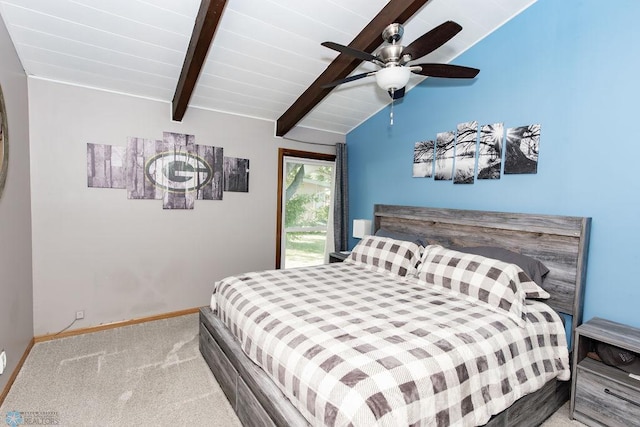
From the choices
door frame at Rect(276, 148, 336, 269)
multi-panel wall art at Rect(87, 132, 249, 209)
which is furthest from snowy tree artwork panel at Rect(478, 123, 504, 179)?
multi-panel wall art at Rect(87, 132, 249, 209)

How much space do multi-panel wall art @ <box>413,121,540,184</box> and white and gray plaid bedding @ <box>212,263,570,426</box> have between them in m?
1.17

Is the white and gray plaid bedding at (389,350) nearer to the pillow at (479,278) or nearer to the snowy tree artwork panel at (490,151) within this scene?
A: the pillow at (479,278)

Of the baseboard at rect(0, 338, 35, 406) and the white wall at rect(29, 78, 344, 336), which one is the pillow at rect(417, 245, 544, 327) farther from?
the baseboard at rect(0, 338, 35, 406)

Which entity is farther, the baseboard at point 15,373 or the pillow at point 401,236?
the pillow at point 401,236

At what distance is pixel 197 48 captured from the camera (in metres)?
2.40

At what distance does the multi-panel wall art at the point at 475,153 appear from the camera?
8.47 ft

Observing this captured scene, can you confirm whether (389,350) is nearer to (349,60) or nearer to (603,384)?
(603,384)

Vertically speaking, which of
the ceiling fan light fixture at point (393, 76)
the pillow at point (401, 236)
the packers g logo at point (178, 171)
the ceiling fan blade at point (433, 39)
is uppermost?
the ceiling fan blade at point (433, 39)

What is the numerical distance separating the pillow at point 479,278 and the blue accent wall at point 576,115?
1.86ft

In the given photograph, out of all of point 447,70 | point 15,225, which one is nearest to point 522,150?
point 447,70

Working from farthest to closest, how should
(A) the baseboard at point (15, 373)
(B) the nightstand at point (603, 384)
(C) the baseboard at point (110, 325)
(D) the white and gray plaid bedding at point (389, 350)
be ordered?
(C) the baseboard at point (110, 325) < (A) the baseboard at point (15, 373) < (B) the nightstand at point (603, 384) < (D) the white and gray plaid bedding at point (389, 350)

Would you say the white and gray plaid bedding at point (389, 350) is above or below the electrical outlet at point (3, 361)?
above

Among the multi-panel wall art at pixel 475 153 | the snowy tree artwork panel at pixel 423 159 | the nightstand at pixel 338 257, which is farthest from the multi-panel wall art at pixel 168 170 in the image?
the multi-panel wall art at pixel 475 153

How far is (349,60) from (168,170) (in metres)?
2.21
